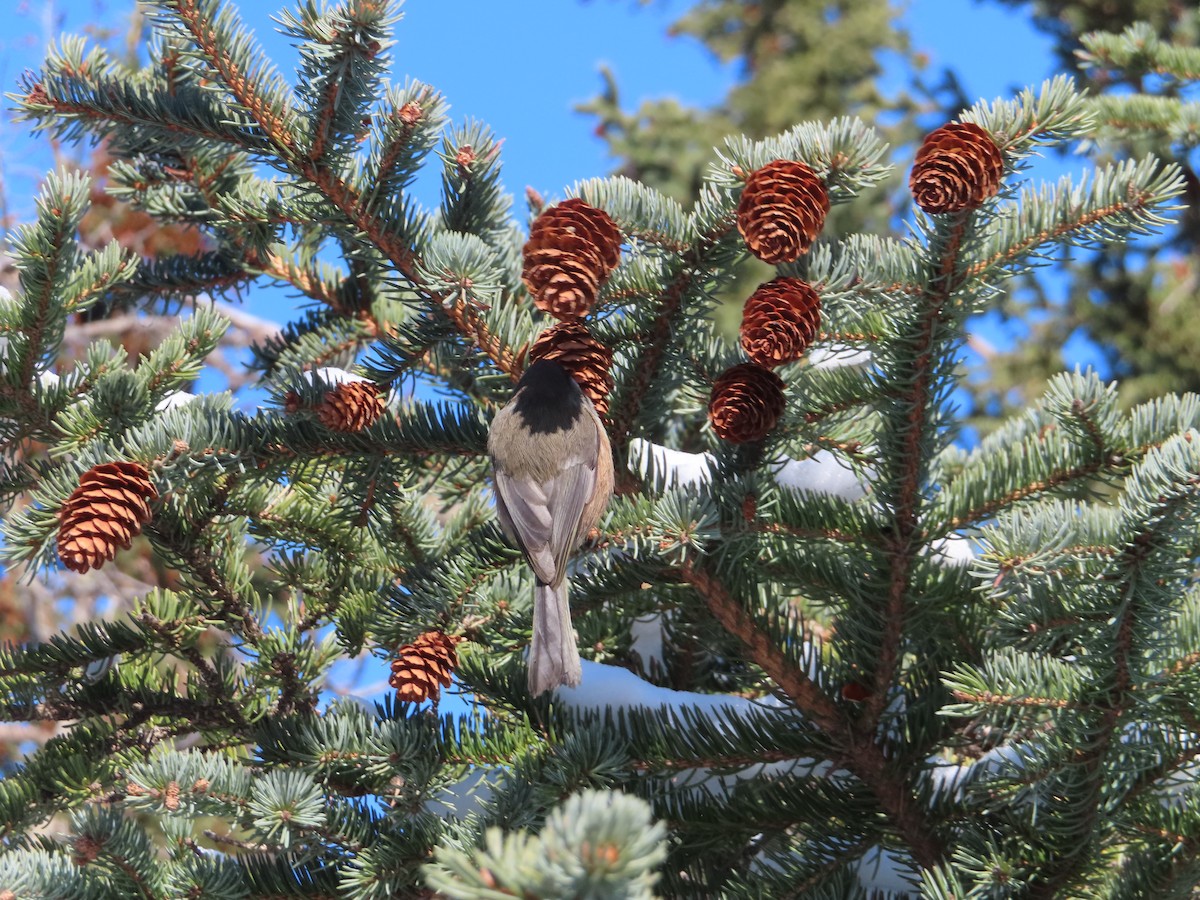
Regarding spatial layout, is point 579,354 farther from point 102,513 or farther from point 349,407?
point 102,513

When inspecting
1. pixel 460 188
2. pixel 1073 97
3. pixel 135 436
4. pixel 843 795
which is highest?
pixel 460 188

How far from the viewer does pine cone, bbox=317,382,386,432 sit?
251cm

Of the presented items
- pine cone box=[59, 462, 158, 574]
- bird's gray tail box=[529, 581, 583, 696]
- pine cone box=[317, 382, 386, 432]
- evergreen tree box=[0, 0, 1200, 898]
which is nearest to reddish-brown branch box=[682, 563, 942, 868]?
evergreen tree box=[0, 0, 1200, 898]

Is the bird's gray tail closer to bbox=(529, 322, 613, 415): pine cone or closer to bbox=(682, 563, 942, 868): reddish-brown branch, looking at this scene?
bbox=(682, 563, 942, 868): reddish-brown branch

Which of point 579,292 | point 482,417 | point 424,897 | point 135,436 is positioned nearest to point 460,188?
point 482,417

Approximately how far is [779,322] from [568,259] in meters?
0.41

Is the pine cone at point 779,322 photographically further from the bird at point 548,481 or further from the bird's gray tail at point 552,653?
the bird's gray tail at point 552,653

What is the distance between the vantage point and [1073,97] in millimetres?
2213

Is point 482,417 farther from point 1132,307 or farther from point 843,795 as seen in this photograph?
point 1132,307

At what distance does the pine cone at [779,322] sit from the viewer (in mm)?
2270

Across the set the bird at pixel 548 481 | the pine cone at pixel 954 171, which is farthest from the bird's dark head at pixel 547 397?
the pine cone at pixel 954 171

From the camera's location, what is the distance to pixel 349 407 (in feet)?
8.29

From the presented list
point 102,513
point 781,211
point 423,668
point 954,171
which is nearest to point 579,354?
point 781,211

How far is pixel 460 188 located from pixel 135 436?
3.28 ft
